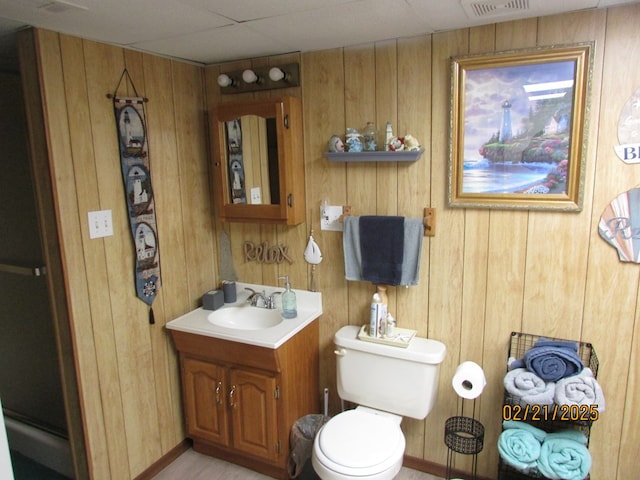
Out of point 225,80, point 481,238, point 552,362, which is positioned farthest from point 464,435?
point 225,80

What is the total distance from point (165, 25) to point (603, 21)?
1.73 m

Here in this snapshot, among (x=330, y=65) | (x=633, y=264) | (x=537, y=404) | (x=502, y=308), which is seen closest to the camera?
(x=537, y=404)

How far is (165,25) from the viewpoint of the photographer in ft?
5.92

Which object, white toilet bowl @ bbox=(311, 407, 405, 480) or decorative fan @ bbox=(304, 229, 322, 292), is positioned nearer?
white toilet bowl @ bbox=(311, 407, 405, 480)

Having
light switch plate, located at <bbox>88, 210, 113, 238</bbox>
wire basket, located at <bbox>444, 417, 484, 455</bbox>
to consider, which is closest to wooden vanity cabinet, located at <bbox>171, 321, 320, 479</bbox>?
light switch plate, located at <bbox>88, 210, 113, 238</bbox>

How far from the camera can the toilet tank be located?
2.11m

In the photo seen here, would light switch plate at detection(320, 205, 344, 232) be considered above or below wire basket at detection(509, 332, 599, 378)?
above

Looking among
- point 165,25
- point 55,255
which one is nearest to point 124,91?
point 165,25

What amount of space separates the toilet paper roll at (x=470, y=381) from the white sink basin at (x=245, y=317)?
3.34 feet

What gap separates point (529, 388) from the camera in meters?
1.72

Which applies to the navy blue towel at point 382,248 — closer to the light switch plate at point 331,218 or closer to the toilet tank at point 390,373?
the light switch plate at point 331,218

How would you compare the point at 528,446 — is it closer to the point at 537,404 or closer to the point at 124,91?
the point at 537,404

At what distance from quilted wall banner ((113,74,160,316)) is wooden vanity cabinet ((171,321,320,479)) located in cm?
36

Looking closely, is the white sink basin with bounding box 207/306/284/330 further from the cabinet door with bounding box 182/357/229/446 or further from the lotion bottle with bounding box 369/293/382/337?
the lotion bottle with bounding box 369/293/382/337
